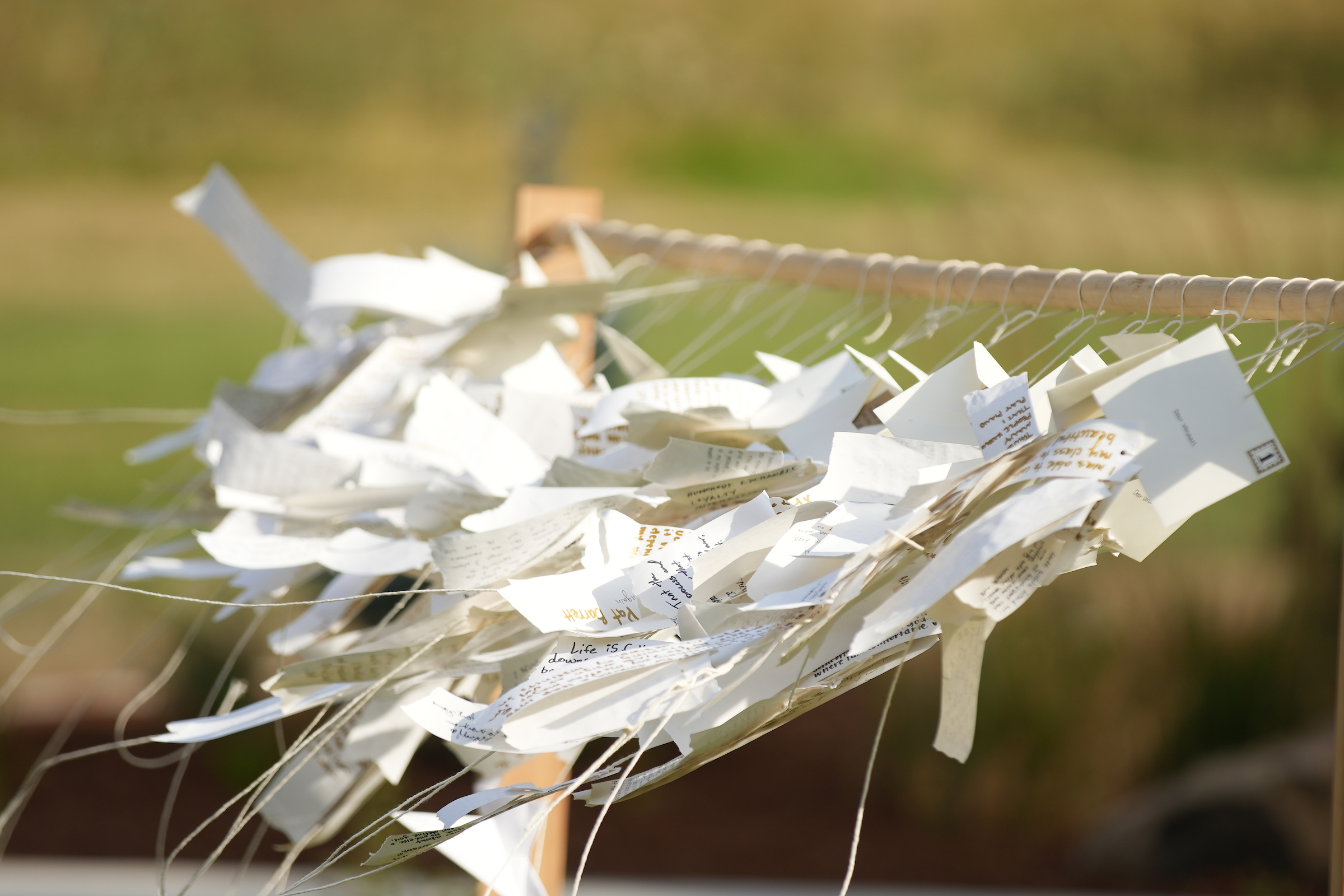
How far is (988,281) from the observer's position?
0.46 m

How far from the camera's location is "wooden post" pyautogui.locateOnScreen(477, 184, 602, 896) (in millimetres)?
671

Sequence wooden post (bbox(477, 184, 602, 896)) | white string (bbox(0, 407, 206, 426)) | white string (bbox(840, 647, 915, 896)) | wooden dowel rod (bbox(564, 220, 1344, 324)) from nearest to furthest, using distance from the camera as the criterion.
→ white string (bbox(840, 647, 915, 896)), wooden dowel rod (bbox(564, 220, 1344, 324)), white string (bbox(0, 407, 206, 426)), wooden post (bbox(477, 184, 602, 896))

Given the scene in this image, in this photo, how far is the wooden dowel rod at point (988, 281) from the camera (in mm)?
338

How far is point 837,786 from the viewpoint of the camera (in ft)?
6.94

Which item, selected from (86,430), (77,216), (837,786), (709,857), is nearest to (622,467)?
(709,857)

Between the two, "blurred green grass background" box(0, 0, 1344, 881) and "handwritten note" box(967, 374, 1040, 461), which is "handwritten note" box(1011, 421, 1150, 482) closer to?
"handwritten note" box(967, 374, 1040, 461)

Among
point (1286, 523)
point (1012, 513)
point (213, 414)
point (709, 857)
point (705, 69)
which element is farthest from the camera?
point (705, 69)

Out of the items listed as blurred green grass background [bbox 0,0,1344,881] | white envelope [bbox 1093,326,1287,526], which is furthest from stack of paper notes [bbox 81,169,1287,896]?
blurred green grass background [bbox 0,0,1344,881]

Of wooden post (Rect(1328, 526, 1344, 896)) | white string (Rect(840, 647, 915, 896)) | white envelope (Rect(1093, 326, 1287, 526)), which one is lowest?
wooden post (Rect(1328, 526, 1344, 896))

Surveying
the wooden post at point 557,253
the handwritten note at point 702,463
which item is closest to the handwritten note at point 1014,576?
the handwritten note at point 702,463

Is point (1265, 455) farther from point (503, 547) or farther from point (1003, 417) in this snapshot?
point (503, 547)

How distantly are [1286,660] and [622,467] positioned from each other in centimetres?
172

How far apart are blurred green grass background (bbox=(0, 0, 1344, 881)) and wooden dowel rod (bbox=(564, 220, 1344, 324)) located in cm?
247

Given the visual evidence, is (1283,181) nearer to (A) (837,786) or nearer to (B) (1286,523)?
(B) (1286,523)
